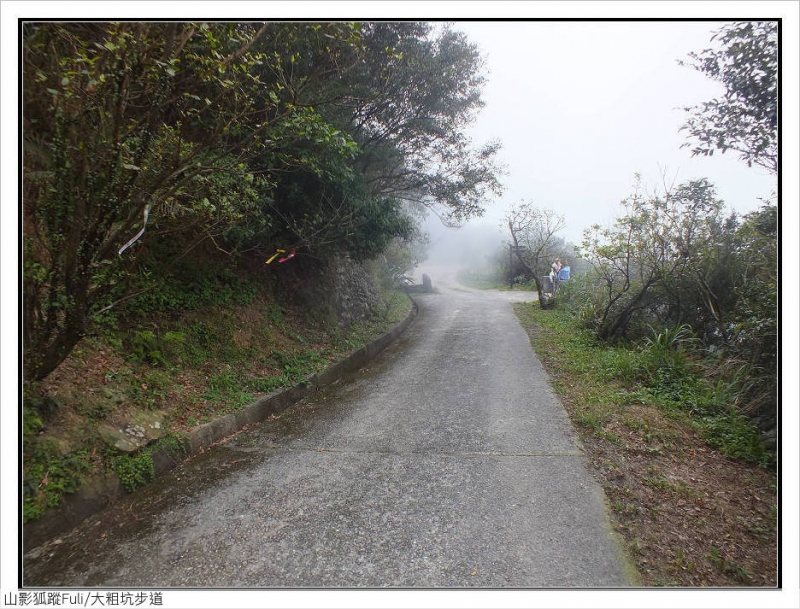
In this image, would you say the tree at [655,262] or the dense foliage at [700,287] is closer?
the dense foliage at [700,287]

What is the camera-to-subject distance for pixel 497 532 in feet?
8.07

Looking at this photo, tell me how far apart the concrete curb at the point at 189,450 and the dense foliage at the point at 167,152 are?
2.83 ft

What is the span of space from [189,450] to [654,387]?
4.87 metres

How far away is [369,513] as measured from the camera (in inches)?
105

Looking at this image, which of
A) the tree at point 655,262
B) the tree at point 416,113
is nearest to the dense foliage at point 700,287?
Result: the tree at point 655,262

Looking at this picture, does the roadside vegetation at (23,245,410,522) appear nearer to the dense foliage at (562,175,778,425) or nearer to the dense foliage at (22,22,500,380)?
the dense foliage at (22,22,500,380)

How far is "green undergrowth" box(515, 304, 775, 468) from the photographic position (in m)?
3.62

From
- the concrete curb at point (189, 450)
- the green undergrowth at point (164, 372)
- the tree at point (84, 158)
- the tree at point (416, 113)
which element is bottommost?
the concrete curb at point (189, 450)

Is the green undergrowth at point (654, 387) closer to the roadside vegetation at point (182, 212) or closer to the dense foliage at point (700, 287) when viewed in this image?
the dense foliage at point (700, 287)

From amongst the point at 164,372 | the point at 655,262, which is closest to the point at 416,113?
the point at 655,262

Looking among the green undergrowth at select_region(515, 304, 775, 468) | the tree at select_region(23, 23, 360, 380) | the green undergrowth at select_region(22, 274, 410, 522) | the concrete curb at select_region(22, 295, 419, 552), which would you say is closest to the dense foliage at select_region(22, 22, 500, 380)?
the tree at select_region(23, 23, 360, 380)

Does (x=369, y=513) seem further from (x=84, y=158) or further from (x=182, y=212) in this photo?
(x=182, y=212)

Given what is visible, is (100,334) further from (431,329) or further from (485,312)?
(485,312)

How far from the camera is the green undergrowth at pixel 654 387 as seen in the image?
3617 mm
